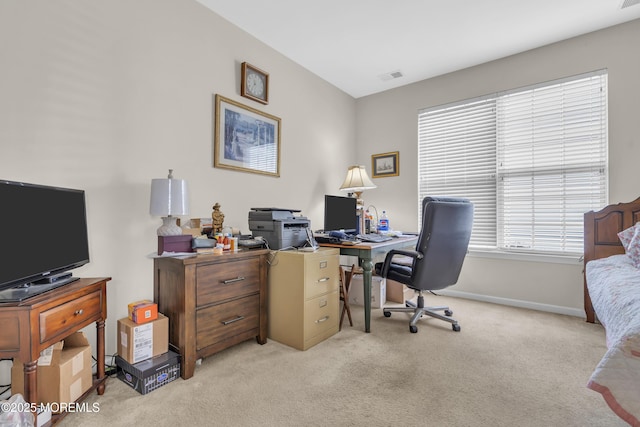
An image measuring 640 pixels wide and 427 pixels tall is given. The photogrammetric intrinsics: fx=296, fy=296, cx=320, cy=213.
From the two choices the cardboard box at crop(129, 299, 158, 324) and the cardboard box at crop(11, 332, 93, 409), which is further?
the cardboard box at crop(129, 299, 158, 324)

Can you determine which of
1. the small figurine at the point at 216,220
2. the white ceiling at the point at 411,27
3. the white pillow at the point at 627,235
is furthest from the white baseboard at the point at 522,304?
the small figurine at the point at 216,220

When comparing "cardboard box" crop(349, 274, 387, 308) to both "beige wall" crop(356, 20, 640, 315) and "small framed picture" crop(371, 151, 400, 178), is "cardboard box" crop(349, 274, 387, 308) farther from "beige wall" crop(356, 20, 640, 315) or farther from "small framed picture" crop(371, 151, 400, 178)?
"small framed picture" crop(371, 151, 400, 178)

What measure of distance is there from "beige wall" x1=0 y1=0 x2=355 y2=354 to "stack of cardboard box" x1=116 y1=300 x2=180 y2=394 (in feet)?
0.86

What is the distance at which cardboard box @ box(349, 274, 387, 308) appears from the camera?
306cm

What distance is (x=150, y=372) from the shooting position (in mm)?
1601

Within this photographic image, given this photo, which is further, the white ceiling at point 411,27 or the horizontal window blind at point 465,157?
the horizontal window blind at point 465,157

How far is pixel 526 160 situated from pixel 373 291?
212 centimetres

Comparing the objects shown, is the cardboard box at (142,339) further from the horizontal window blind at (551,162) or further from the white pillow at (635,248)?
the horizontal window blind at (551,162)

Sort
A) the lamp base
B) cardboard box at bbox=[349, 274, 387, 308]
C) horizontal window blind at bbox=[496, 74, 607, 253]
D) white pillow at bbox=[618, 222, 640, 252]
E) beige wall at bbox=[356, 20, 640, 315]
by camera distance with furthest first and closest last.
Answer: cardboard box at bbox=[349, 274, 387, 308] → horizontal window blind at bbox=[496, 74, 607, 253] → beige wall at bbox=[356, 20, 640, 315] → white pillow at bbox=[618, 222, 640, 252] → the lamp base

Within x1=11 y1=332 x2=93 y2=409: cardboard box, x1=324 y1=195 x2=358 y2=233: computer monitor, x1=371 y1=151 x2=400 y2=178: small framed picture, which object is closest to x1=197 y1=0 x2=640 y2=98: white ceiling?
x1=371 y1=151 x2=400 y2=178: small framed picture

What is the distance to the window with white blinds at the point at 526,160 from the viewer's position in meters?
2.83

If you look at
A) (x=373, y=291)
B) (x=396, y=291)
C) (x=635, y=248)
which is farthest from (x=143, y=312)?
(x=635, y=248)

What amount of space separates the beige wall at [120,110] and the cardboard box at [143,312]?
0.23 metres

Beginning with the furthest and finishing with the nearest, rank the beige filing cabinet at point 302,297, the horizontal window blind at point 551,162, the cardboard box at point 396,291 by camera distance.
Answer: the cardboard box at point 396,291 → the horizontal window blind at point 551,162 → the beige filing cabinet at point 302,297
